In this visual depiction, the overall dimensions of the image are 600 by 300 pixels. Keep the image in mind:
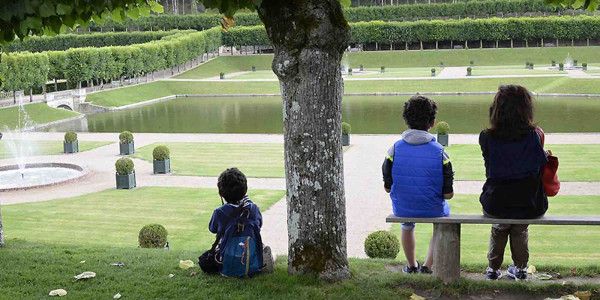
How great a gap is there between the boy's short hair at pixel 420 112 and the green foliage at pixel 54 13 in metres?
3.11

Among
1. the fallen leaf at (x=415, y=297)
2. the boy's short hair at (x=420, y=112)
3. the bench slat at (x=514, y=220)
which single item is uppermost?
the boy's short hair at (x=420, y=112)

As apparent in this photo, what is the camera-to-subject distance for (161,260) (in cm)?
778

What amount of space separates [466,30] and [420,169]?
73651 millimetres

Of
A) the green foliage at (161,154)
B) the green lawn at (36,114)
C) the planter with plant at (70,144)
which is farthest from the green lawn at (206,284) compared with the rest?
the green lawn at (36,114)

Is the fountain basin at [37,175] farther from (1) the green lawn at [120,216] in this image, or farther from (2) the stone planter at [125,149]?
(2) the stone planter at [125,149]

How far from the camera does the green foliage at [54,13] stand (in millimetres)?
6367

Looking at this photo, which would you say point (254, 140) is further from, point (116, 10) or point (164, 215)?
point (116, 10)

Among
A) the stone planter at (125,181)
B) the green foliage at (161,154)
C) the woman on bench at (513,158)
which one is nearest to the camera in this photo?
the woman on bench at (513,158)

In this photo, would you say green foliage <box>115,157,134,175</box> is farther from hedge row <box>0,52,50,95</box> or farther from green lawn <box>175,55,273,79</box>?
green lawn <box>175,55,273,79</box>

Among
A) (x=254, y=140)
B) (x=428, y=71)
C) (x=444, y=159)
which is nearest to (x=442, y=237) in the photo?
(x=444, y=159)

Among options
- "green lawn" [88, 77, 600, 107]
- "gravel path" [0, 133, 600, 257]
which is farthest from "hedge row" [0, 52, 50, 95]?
"gravel path" [0, 133, 600, 257]

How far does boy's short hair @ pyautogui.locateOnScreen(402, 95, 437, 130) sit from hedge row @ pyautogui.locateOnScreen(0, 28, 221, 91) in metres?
36.4

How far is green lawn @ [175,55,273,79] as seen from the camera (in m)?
70.9

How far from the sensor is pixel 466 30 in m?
76.9
